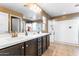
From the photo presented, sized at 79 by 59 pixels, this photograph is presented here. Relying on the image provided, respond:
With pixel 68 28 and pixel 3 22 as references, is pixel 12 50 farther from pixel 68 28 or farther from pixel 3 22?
pixel 68 28

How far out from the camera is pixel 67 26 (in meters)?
2.07

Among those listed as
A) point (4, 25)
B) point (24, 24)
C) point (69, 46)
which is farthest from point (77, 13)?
point (4, 25)

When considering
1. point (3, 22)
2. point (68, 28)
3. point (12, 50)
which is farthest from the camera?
point (68, 28)

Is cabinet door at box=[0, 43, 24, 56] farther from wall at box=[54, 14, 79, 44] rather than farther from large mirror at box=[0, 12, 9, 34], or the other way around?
wall at box=[54, 14, 79, 44]

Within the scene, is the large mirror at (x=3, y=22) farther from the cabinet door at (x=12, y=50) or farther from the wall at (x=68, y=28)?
the wall at (x=68, y=28)

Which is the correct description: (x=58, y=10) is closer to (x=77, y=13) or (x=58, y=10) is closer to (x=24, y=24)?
(x=77, y=13)

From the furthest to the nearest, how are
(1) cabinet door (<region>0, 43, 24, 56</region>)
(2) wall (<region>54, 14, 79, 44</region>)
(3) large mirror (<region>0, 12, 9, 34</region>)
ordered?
(2) wall (<region>54, 14, 79, 44</region>) → (3) large mirror (<region>0, 12, 9, 34</region>) → (1) cabinet door (<region>0, 43, 24, 56</region>)

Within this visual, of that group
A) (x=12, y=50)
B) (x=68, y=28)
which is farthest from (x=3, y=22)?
(x=68, y=28)

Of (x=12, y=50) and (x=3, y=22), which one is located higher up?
(x=3, y=22)

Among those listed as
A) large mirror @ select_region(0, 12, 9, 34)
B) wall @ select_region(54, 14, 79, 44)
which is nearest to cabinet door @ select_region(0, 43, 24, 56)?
large mirror @ select_region(0, 12, 9, 34)

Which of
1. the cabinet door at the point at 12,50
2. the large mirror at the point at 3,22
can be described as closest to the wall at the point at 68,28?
the cabinet door at the point at 12,50

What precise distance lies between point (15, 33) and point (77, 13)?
144 centimetres

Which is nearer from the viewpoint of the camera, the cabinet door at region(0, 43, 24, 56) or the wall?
the cabinet door at region(0, 43, 24, 56)

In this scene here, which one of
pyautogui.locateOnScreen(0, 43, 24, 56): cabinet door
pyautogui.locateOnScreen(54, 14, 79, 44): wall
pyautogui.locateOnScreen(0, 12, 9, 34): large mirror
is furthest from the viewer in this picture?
pyautogui.locateOnScreen(54, 14, 79, 44): wall
